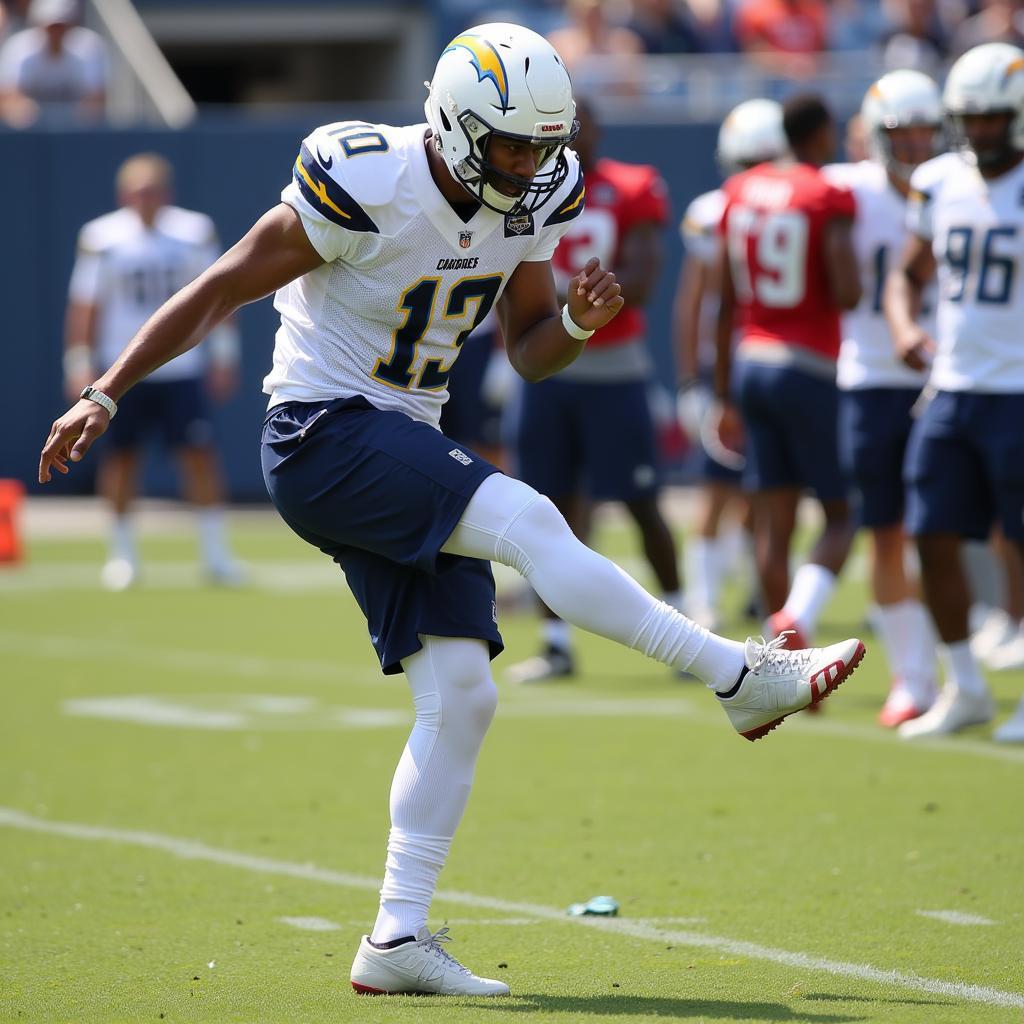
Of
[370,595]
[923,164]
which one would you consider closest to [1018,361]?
[923,164]

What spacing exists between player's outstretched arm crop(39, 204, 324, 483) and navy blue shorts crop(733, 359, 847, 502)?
3.65 metres

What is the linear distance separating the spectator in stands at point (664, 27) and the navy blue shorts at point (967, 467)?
37.4 feet

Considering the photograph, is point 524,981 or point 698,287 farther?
point 698,287

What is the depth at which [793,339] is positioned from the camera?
7340 mm

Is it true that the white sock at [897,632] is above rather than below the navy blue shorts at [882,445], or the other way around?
below

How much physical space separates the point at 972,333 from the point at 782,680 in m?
2.82

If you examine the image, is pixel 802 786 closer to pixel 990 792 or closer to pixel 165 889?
pixel 990 792

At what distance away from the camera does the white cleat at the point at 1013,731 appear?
6.45 m

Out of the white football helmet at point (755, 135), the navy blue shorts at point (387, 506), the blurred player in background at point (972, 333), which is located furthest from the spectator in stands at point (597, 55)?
the navy blue shorts at point (387, 506)

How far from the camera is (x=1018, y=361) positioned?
6.27 metres

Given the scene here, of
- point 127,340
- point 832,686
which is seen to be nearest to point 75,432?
point 832,686

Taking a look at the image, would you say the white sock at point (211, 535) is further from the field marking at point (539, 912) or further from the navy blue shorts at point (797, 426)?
the field marking at point (539, 912)

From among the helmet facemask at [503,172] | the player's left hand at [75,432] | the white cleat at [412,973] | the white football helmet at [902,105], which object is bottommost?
the white cleat at [412,973]

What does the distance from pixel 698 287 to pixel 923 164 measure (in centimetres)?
246
